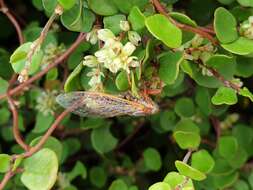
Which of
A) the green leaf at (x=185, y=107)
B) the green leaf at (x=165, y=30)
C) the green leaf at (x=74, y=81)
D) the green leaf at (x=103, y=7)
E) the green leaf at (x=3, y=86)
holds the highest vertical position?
the green leaf at (x=103, y=7)

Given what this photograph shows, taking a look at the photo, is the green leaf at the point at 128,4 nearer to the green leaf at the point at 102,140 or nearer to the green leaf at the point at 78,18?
the green leaf at the point at 78,18

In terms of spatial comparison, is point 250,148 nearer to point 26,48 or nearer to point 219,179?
point 219,179

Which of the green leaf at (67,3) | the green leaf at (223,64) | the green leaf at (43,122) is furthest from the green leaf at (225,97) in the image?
the green leaf at (43,122)

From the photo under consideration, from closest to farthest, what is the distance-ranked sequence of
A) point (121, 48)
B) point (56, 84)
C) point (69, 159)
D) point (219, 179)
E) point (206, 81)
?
1. point (121, 48)
2. point (206, 81)
3. point (219, 179)
4. point (56, 84)
5. point (69, 159)

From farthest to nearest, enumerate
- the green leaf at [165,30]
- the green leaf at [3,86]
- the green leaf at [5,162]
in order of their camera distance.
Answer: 1. the green leaf at [3,86]
2. the green leaf at [5,162]
3. the green leaf at [165,30]

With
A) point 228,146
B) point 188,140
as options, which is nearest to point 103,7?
point 188,140

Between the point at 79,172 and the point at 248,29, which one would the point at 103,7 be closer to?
the point at 248,29

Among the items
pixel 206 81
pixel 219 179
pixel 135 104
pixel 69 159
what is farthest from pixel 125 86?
pixel 69 159
